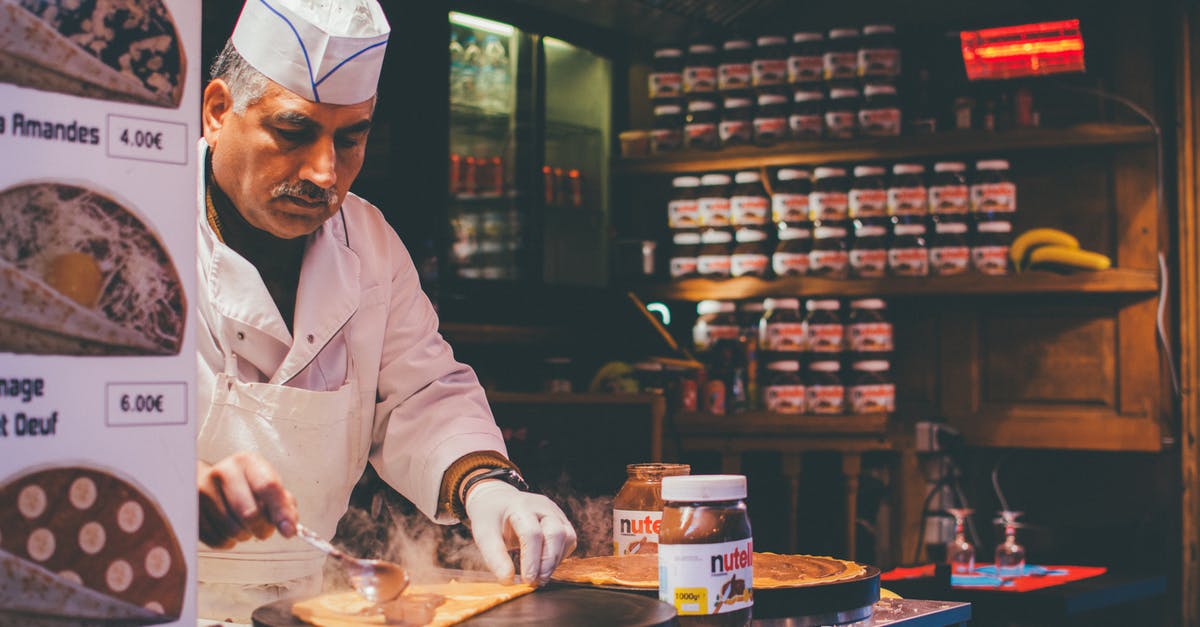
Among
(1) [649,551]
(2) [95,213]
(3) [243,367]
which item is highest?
(2) [95,213]

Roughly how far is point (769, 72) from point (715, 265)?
748 millimetres

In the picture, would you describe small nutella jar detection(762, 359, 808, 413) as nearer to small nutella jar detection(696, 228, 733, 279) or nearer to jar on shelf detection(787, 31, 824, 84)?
small nutella jar detection(696, 228, 733, 279)

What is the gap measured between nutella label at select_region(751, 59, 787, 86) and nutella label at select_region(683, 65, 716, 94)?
17 centimetres

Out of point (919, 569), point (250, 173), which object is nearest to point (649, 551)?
point (250, 173)

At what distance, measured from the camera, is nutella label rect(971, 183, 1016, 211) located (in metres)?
4.31

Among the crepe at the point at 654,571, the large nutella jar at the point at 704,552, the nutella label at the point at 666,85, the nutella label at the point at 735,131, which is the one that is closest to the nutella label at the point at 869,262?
the nutella label at the point at 735,131

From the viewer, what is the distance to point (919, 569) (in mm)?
3451

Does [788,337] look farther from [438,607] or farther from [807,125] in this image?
[438,607]

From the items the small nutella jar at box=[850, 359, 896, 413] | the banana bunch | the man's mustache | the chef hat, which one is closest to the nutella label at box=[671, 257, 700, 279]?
the small nutella jar at box=[850, 359, 896, 413]

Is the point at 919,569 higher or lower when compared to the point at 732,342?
lower

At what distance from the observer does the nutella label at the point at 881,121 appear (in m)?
4.50

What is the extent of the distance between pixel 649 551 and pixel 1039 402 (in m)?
3.10

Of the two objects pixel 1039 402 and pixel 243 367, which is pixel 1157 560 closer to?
pixel 1039 402

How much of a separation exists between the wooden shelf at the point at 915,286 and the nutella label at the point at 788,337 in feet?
0.45
